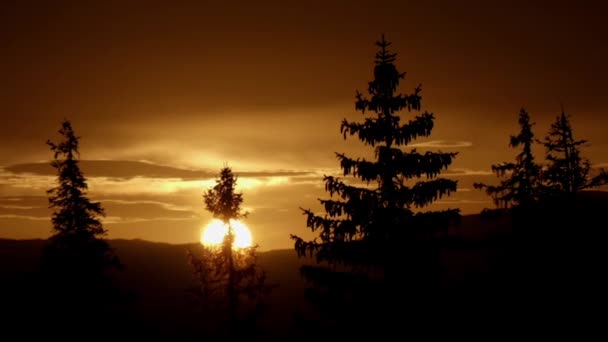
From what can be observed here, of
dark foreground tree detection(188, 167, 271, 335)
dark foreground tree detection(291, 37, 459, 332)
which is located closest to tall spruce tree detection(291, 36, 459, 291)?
dark foreground tree detection(291, 37, 459, 332)

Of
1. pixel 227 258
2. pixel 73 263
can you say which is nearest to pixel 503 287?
pixel 227 258

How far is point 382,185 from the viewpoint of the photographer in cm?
1661

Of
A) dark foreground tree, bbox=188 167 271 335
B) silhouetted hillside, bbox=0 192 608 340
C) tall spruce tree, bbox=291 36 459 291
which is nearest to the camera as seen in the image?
tall spruce tree, bbox=291 36 459 291

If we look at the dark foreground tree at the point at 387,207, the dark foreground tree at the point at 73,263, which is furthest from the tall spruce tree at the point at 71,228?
the dark foreground tree at the point at 387,207

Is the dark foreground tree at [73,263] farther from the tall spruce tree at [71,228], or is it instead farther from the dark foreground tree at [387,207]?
the dark foreground tree at [387,207]

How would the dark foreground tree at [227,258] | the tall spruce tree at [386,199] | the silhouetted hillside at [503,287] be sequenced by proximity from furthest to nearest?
the dark foreground tree at [227,258] → the silhouetted hillside at [503,287] → the tall spruce tree at [386,199]

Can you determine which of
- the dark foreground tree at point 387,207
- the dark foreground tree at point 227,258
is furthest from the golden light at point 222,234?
the dark foreground tree at point 387,207

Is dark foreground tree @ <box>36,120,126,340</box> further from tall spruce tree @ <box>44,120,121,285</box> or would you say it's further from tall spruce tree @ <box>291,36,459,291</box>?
tall spruce tree @ <box>291,36,459,291</box>

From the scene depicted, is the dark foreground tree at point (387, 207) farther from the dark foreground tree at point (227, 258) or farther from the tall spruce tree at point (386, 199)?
the dark foreground tree at point (227, 258)

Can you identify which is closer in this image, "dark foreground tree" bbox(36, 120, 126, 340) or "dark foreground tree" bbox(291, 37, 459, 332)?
"dark foreground tree" bbox(291, 37, 459, 332)

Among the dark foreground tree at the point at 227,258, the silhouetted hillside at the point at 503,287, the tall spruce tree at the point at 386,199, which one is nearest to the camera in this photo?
the tall spruce tree at the point at 386,199

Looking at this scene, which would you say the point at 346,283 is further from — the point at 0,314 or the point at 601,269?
the point at 0,314

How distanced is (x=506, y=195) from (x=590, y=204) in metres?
8.12

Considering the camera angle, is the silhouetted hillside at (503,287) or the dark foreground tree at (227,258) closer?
the silhouetted hillside at (503,287)
